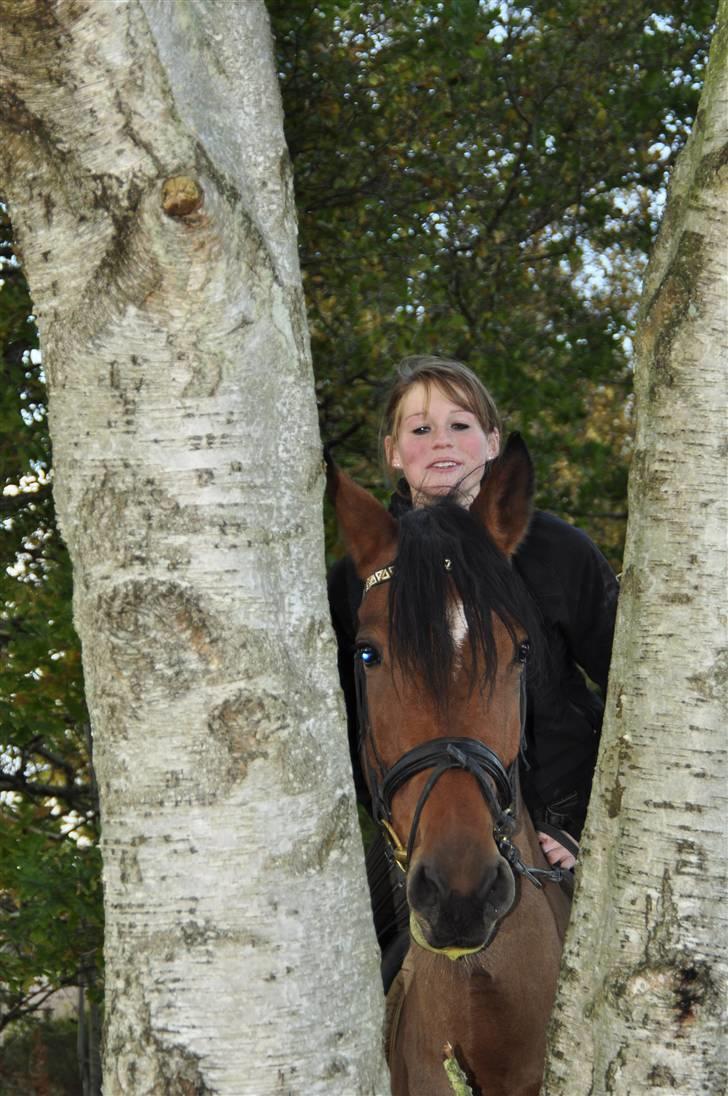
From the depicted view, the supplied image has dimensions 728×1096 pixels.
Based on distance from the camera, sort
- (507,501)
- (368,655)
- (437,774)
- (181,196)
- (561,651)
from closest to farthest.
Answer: (181,196) < (437,774) < (368,655) < (507,501) < (561,651)

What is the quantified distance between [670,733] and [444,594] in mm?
967

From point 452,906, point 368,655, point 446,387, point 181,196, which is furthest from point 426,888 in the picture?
point 446,387

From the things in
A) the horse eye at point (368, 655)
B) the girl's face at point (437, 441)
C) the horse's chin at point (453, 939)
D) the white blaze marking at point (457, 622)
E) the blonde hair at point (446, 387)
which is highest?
the blonde hair at point (446, 387)

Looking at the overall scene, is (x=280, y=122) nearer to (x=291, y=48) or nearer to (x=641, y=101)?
(x=291, y=48)

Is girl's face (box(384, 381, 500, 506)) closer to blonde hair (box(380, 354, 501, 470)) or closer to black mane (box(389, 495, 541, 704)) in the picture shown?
blonde hair (box(380, 354, 501, 470))

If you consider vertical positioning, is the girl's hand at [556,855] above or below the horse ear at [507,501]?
below

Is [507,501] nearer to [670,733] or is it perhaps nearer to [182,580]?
[670,733]

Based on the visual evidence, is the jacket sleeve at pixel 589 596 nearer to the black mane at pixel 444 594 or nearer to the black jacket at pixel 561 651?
the black jacket at pixel 561 651

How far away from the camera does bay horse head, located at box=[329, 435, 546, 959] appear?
247cm

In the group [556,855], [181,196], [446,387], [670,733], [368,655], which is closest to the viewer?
[181,196]

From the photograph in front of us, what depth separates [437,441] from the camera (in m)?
3.59

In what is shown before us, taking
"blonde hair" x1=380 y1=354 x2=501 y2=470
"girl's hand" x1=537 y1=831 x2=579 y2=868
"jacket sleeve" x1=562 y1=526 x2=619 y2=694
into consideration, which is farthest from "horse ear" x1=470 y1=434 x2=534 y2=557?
"girl's hand" x1=537 y1=831 x2=579 y2=868

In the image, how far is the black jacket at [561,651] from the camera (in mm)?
3393

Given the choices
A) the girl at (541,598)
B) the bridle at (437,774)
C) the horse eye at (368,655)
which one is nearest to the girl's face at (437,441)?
the girl at (541,598)
